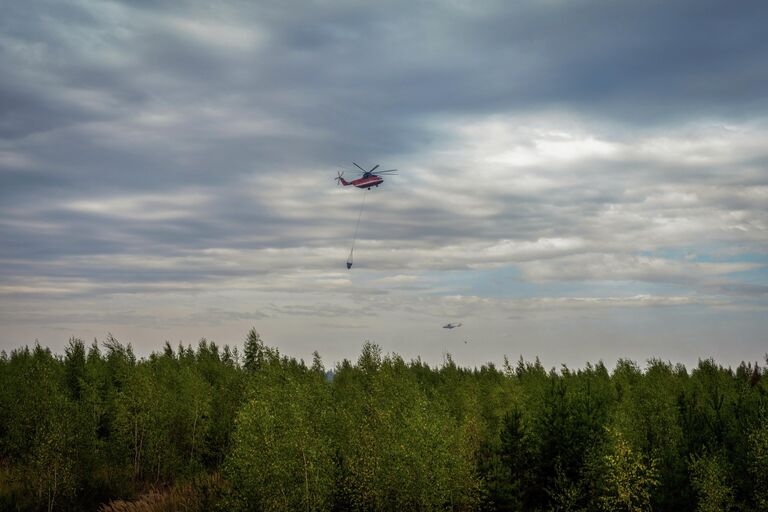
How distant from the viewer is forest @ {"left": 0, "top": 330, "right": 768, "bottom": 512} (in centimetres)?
4969

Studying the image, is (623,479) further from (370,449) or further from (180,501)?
(180,501)

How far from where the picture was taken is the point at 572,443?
61438 mm

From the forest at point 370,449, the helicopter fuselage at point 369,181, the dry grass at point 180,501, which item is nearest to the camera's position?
the forest at point 370,449

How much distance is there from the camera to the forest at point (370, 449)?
49688 mm

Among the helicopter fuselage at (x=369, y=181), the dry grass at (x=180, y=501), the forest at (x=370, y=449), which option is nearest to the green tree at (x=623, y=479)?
the forest at (x=370, y=449)

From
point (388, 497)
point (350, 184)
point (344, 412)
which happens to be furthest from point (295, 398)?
point (350, 184)

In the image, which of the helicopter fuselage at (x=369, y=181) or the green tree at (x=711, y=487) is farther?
the helicopter fuselage at (x=369, y=181)

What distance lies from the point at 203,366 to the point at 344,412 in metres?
75.9

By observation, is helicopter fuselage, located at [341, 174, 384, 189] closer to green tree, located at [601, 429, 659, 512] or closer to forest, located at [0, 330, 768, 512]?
forest, located at [0, 330, 768, 512]

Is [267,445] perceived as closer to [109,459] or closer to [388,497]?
[388,497]

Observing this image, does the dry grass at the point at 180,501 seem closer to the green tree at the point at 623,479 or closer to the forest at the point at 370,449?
the forest at the point at 370,449

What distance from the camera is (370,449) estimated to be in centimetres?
5381

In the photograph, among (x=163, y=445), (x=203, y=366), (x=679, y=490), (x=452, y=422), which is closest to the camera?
(x=679, y=490)

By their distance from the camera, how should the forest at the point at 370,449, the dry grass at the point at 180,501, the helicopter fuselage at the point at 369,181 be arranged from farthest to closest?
the helicopter fuselage at the point at 369,181, the dry grass at the point at 180,501, the forest at the point at 370,449
